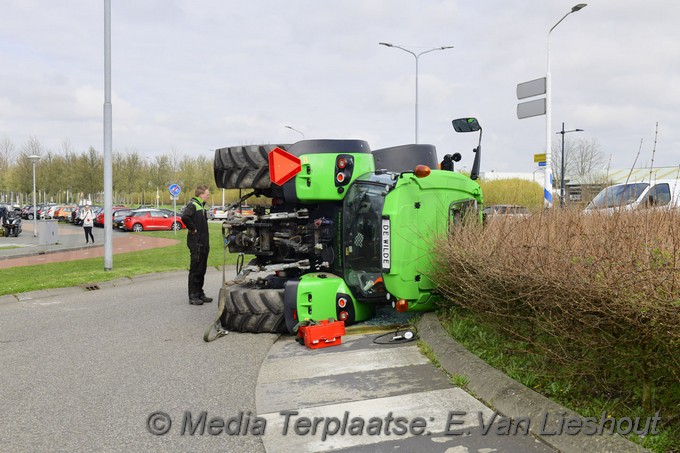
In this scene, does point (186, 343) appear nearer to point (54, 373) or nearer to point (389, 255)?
point (54, 373)

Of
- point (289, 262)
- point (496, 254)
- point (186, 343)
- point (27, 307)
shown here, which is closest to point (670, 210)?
point (496, 254)

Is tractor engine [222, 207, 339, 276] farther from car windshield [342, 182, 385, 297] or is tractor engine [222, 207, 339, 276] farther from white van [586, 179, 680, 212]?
white van [586, 179, 680, 212]

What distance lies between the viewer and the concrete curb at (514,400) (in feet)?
10.9

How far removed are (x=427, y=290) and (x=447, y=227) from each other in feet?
2.74

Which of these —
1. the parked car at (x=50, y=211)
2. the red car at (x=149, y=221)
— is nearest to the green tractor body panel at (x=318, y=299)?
the red car at (x=149, y=221)

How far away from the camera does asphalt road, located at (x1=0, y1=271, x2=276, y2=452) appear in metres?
4.04

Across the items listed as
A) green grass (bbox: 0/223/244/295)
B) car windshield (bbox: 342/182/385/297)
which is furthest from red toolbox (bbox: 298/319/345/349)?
green grass (bbox: 0/223/244/295)

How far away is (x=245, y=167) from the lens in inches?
298

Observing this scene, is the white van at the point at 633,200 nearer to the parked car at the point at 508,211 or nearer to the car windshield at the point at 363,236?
the parked car at the point at 508,211

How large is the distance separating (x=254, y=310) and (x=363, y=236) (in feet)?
5.61

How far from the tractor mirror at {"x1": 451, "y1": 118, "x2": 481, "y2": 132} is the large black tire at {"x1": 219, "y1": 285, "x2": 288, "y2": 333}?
137 inches

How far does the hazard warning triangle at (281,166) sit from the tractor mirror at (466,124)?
2495 mm

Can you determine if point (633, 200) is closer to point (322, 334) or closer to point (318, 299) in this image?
point (322, 334)

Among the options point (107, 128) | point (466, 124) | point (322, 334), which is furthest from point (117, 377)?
point (107, 128)
